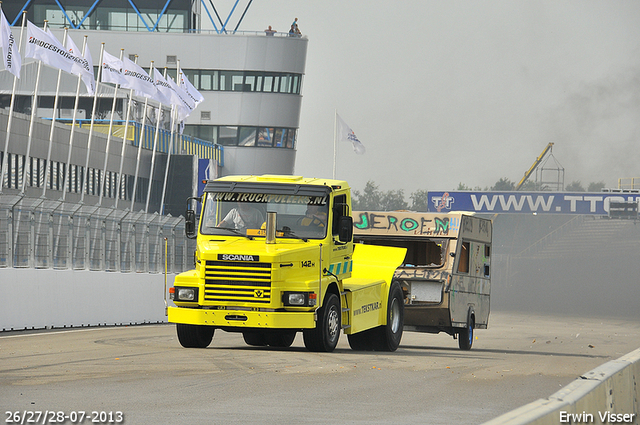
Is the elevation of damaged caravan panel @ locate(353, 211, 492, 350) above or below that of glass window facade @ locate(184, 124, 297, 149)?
below

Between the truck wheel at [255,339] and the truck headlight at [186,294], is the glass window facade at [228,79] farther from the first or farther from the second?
the truck headlight at [186,294]

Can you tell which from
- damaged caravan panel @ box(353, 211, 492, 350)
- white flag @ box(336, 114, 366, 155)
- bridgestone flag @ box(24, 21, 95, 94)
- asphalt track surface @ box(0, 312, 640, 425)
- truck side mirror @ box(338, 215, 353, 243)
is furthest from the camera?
white flag @ box(336, 114, 366, 155)

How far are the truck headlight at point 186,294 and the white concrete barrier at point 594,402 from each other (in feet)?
24.0

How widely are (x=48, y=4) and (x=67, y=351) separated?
202 feet

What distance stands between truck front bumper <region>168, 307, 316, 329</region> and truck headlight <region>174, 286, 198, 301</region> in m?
0.16

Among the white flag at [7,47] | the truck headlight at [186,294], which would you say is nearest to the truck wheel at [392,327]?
the truck headlight at [186,294]

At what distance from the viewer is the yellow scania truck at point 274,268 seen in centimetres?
1422

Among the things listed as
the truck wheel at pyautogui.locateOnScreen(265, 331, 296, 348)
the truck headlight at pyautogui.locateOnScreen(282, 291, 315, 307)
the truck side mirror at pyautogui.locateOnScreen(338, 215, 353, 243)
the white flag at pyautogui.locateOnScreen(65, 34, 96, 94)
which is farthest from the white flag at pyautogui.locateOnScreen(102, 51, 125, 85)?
the truck headlight at pyautogui.locateOnScreen(282, 291, 315, 307)

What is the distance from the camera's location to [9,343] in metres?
16.9

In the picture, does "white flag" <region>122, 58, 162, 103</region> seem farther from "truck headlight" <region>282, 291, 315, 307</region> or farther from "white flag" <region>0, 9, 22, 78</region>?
"truck headlight" <region>282, 291, 315, 307</region>

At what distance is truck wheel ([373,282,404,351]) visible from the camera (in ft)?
54.7

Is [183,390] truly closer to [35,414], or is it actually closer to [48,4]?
[35,414]

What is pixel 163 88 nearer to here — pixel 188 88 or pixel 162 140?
pixel 188 88

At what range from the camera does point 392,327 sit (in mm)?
17047
